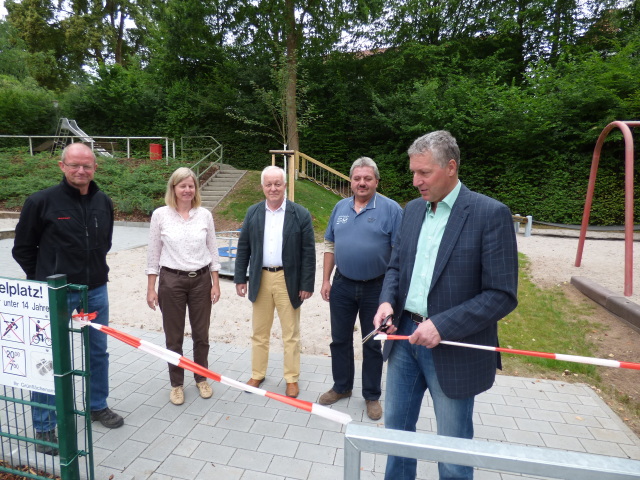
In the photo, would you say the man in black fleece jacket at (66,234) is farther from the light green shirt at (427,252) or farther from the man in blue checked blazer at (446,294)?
the light green shirt at (427,252)

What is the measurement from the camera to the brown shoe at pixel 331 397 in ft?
10.8

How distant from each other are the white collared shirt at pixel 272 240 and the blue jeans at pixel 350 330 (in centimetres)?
53

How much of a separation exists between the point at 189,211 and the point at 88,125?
23440 mm

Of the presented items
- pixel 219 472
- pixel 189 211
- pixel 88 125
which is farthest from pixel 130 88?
pixel 219 472

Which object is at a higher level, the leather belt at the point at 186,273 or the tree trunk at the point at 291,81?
the tree trunk at the point at 291,81

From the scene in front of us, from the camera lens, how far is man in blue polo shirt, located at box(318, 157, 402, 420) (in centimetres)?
310

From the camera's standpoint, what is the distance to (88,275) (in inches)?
108

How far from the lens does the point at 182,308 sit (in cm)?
327

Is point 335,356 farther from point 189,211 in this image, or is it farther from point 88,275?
point 88,275

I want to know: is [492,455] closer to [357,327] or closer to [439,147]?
[439,147]

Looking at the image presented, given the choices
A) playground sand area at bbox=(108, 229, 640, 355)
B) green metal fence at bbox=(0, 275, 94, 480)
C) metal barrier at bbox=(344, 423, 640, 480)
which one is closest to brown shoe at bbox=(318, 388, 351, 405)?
playground sand area at bbox=(108, 229, 640, 355)

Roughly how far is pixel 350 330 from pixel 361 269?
57 cm

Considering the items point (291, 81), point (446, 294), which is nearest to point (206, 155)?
point (291, 81)

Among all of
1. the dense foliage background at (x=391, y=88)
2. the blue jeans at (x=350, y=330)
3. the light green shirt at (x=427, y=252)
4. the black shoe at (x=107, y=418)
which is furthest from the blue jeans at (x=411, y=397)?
the dense foliage background at (x=391, y=88)
